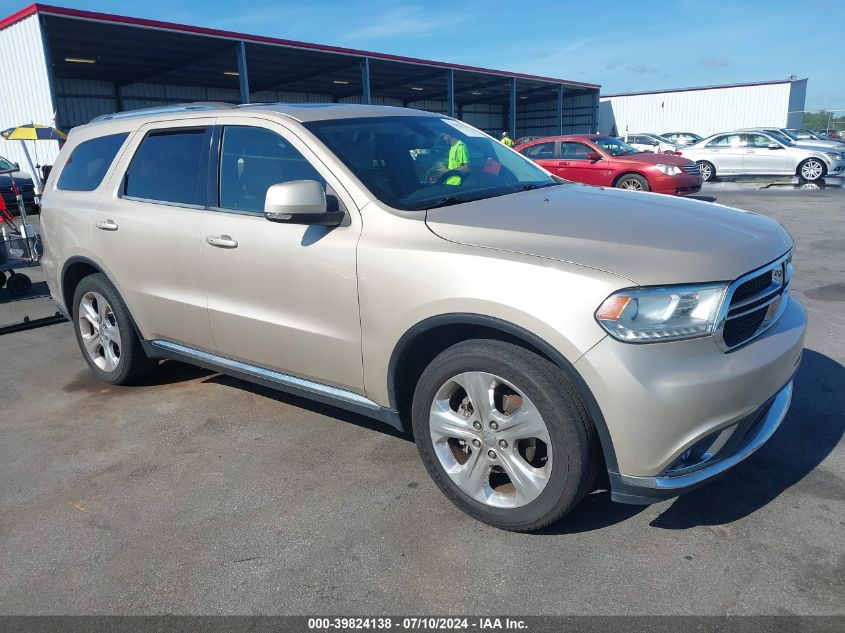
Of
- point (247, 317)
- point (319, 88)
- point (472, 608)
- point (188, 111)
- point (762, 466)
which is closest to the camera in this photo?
point (472, 608)

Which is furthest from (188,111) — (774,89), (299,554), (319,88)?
(774,89)

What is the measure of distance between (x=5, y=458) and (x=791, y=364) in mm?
4113

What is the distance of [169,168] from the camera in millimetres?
4141

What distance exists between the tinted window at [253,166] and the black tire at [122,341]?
1.31 metres

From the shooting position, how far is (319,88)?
118ft

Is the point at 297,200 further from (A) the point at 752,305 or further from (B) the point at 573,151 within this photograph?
(B) the point at 573,151

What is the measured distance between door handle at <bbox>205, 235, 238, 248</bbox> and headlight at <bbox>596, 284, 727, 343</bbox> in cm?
208

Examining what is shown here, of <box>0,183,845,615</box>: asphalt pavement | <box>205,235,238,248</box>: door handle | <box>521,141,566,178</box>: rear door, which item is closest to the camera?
<box>0,183,845,615</box>: asphalt pavement

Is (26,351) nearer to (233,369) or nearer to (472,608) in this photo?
(233,369)

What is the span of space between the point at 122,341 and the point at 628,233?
11.4 ft

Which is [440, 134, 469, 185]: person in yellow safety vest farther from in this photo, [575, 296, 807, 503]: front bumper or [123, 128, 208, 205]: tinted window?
[575, 296, 807, 503]: front bumper

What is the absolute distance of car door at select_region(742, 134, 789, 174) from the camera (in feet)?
65.1

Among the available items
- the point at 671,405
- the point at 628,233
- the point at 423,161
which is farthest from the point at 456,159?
the point at 671,405

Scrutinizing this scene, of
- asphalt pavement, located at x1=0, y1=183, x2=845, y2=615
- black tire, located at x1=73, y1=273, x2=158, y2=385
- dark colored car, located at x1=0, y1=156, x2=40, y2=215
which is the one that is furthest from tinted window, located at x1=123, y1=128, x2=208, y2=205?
dark colored car, located at x1=0, y1=156, x2=40, y2=215
